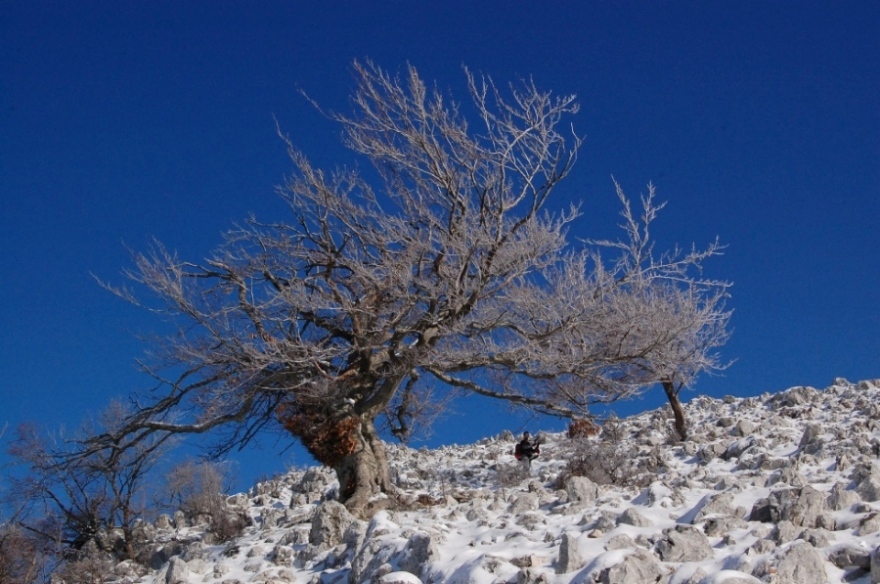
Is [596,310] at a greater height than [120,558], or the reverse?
[596,310]

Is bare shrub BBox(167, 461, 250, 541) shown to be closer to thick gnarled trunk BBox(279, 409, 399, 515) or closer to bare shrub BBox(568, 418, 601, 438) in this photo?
thick gnarled trunk BBox(279, 409, 399, 515)

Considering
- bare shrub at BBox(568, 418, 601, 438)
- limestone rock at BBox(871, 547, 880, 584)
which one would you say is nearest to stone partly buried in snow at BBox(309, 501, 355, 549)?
bare shrub at BBox(568, 418, 601, 438)

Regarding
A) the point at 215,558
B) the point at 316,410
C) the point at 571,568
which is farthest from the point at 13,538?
the point at 571,568

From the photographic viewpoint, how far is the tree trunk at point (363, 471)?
12703mm

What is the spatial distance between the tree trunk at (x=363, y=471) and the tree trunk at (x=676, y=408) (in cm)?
789

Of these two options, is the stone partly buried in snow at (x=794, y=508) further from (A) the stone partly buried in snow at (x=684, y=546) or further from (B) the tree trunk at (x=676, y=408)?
(B) the tree trunk at (x=676, y=408)

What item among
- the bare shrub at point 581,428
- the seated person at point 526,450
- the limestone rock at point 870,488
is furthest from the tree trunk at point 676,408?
the limestone rock at point 870,488

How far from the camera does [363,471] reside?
12758 mm

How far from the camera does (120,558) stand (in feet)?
42.8

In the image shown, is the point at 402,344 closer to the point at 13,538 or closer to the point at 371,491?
the point at 371,491

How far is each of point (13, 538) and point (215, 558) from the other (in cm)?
383

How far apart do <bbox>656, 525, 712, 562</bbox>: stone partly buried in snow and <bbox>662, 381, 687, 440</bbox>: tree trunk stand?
11935 millimetres

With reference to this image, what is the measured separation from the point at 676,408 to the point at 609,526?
12.6m

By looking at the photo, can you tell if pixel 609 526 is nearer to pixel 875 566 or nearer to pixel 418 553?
pixel 418 553
